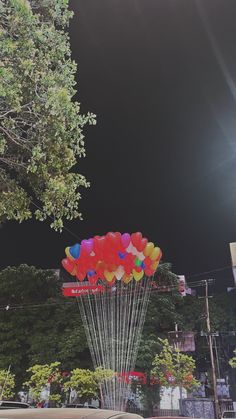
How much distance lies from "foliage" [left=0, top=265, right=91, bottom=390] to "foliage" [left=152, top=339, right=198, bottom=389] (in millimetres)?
A: 3923

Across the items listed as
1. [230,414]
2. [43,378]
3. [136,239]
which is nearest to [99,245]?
[136,239]

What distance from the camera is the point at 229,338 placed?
105 feet

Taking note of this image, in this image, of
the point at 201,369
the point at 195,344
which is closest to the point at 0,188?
the point at 195,344

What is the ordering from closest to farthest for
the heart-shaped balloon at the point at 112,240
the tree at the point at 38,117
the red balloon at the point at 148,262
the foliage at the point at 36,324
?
the tree at the point at 38,117, the heart-shaped balloon at the point at 112,240, the red balloon at the point at 148,262, the foliage at the point at 36,324

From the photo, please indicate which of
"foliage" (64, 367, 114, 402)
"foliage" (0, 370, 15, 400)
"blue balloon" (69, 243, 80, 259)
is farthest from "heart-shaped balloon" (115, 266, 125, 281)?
"foliage" (0, 370, 15, 400)

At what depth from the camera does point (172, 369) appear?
2141 centimetres

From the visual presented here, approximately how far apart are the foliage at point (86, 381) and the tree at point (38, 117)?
51.8ft

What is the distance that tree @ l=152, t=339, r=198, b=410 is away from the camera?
2142cm

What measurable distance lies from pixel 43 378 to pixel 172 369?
6926 millimetres

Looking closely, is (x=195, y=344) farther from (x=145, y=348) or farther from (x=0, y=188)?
(x=0, y=188)

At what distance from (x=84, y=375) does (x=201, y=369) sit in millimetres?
14908

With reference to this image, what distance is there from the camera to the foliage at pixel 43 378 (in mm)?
19719

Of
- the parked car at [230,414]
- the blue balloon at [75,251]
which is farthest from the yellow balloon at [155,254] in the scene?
the parked car at [230,414]

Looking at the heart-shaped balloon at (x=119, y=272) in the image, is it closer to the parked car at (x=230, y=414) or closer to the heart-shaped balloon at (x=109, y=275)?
the heart-shaped balloon at (x=109, y=275)
